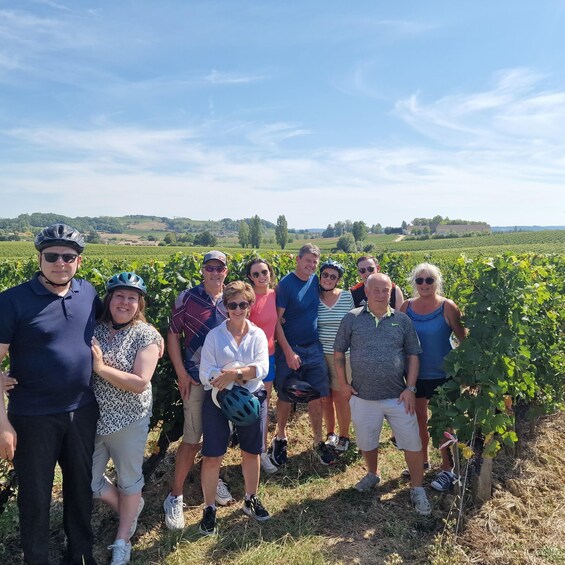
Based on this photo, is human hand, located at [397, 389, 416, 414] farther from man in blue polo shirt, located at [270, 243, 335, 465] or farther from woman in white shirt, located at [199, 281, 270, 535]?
woman in white shirt, located at [199, 281, 270, 535]

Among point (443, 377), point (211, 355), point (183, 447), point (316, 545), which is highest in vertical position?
point (211, 355)

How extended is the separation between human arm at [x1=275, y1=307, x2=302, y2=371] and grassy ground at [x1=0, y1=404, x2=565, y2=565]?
1.23m

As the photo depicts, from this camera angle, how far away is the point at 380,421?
4266 millimetres

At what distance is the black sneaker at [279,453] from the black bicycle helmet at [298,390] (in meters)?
0.73

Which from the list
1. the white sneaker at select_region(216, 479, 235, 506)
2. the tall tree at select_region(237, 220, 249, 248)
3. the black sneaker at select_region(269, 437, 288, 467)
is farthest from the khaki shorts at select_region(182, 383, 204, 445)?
the tall tree at select_region(237, 220, 249, 248)

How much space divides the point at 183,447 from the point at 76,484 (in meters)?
1.06

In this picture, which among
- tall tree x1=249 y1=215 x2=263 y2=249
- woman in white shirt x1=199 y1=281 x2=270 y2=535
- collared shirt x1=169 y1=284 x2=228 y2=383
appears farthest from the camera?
tall tree x1=249 y1=215 x2=263 y2=249

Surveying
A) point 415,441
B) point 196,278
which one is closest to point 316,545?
point 415,441

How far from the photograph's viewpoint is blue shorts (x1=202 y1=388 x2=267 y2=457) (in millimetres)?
3758

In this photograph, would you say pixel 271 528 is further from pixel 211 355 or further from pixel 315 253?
pixel 315 253

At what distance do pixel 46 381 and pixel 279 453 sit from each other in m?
2.94

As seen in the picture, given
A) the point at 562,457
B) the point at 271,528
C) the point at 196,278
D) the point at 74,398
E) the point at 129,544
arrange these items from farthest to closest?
the point at 196,278
the point at 562,457
the point at 271,528
the point at 129,544
the point at 74,398

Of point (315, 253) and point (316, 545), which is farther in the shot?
point (315, 253)

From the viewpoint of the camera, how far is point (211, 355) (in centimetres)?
364
